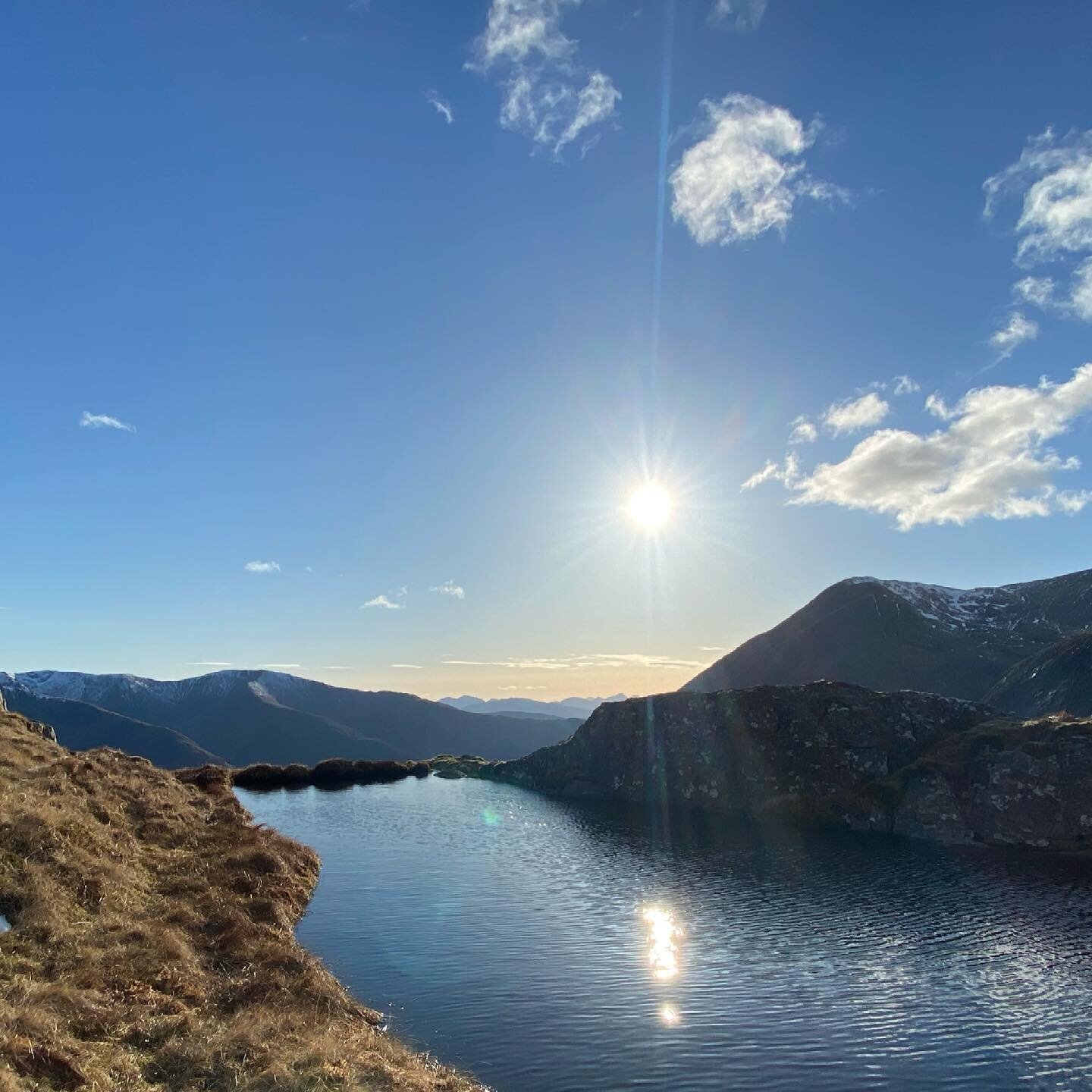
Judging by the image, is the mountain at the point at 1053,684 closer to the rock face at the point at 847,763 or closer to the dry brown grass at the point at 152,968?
the rock face at the point at 847,763

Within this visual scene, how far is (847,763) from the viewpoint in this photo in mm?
94938

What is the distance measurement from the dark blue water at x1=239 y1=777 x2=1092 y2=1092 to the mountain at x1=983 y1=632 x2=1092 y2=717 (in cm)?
6870

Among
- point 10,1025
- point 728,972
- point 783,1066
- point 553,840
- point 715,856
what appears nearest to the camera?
point 10,1025

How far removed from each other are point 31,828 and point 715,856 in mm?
56711

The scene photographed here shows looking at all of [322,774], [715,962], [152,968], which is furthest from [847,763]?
[152,968]

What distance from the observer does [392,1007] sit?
30.9 m

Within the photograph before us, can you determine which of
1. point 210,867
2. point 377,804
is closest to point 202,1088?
point 210,867

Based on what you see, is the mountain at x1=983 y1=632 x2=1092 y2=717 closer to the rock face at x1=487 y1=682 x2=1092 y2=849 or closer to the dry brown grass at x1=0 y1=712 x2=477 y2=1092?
the rock face at x1=487 y1=682 x2=1092 y2=849

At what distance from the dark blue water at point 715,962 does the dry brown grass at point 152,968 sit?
4733 mm

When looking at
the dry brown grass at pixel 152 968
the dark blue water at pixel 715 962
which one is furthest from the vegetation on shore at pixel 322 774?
the dry brown grass at pixel 152 968

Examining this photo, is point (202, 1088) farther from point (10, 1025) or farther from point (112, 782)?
point (112, 782)

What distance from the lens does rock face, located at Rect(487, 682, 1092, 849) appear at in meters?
76.8

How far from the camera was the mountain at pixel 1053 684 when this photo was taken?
120375 mm

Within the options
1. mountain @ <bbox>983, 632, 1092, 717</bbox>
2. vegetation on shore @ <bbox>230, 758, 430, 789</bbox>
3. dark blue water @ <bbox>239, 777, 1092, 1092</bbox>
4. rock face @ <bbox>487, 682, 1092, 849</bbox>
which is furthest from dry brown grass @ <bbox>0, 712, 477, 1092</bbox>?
mountain @ <bbox>983, 632, 1092, 717</bbox>
